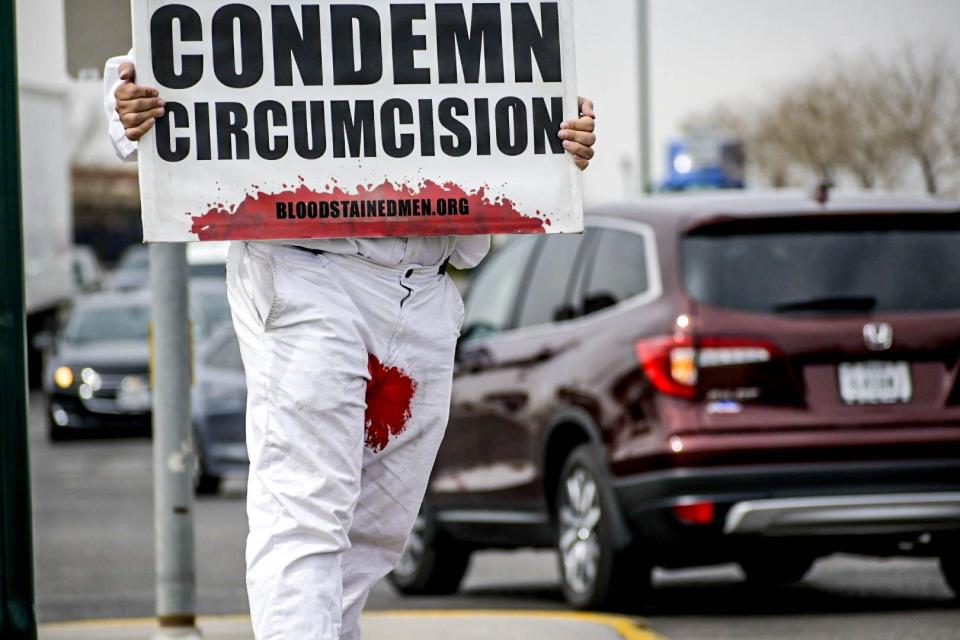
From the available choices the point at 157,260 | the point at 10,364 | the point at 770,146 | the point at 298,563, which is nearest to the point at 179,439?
the point at 157,260

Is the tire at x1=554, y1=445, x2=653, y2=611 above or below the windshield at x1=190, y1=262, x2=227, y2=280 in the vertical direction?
below

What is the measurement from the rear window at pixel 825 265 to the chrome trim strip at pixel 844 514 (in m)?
0.79

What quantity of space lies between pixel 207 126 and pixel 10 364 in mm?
1131

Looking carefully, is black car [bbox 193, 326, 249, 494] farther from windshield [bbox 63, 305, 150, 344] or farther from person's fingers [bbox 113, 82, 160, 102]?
person's fingers [bbox 113, 82, 160, 102]

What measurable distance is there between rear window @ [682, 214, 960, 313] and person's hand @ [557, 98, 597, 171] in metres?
3.57

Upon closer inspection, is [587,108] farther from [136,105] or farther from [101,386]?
[101,386]

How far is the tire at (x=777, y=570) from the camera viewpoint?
9211 millimetres

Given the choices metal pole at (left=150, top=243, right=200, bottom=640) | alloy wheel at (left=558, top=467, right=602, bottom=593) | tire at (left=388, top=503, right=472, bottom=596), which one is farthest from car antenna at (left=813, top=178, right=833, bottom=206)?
metal pole at (left=150, top=243, right=200, bottom=640)

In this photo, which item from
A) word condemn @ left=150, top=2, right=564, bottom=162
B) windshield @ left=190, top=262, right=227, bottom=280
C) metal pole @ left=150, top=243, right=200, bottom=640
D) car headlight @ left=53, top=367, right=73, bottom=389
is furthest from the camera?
windshield @ left=190, top=262, right=227, bottom=280

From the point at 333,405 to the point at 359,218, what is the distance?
450 millimetres

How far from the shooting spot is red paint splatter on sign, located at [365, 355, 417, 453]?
163 inches

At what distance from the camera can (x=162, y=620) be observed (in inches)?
257

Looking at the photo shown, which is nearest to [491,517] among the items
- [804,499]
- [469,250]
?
[804,499]

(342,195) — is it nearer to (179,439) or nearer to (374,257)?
(374,257)
